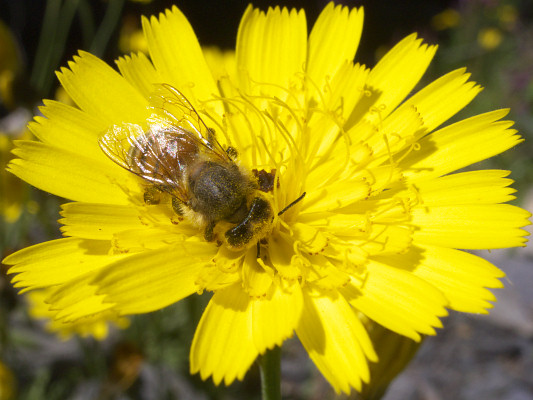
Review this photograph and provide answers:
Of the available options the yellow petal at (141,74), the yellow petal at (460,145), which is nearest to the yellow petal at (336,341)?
the yellow petal at (460,145)

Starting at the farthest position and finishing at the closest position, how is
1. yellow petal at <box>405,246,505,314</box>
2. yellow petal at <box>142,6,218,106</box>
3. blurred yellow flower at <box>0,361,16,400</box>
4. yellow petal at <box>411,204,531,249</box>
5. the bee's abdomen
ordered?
blurred yellow flower at <box>0,361,16,400</box> < yellow petal at <box>142,6,218,106</box> < the bee's abdomen < yellow petal at <box>411,204,531,249</box> < yellow petal at <box>405,246,505,314</box>

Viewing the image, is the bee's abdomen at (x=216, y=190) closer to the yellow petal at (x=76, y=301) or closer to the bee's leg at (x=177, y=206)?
the bee's leg at (x=177, y=206)

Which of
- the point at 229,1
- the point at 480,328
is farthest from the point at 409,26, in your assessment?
the point at 480,328

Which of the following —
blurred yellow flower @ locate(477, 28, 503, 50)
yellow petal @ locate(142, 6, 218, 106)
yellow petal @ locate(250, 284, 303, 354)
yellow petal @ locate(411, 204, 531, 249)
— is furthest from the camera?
blurred yellow flower @ locate(477, 28, 503, 50)

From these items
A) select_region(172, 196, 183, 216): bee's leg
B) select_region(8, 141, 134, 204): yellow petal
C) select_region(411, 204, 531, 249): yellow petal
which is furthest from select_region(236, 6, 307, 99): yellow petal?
select_region(411, 204, 531, 249): yellow petal

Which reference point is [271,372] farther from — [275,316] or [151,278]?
[151,278]

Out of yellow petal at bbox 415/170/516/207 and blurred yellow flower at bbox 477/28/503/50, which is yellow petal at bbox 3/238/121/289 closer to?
yellow petal at bbox 415/170/516/207

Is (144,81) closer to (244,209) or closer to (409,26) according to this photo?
(244,209)
